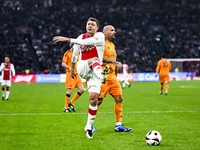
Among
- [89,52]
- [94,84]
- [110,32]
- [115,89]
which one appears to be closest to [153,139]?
[94,84]

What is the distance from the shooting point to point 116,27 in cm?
4275

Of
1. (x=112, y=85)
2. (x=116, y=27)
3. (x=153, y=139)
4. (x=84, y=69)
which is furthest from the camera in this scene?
(x=116, y=27)

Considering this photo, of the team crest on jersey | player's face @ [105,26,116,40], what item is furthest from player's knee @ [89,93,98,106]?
player's face @ [105,26,116,40]

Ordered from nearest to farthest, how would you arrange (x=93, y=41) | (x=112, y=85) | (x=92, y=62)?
(x=93, y=41), (x=92, y=62), (x=112, y=85)

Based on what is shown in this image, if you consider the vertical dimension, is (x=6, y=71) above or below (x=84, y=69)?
below

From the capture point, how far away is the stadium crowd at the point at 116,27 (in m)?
37.1

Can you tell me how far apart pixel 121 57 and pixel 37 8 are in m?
14.9

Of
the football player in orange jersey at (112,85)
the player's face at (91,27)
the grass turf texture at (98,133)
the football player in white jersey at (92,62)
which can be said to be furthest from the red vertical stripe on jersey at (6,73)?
the player's face at (91,27)

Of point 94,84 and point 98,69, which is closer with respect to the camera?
point 98,69

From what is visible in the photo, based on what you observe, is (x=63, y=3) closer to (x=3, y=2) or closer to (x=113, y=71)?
(x=3, y=2)

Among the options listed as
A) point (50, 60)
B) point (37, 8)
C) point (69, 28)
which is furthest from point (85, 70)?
point (37, 8)

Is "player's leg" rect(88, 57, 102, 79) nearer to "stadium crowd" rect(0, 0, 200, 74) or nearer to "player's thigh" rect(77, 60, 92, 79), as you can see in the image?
"player's thigh" rect(77, 60, 92, 79)

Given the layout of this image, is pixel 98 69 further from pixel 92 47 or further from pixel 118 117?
pixel 118 117

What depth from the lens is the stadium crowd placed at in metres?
37.1
